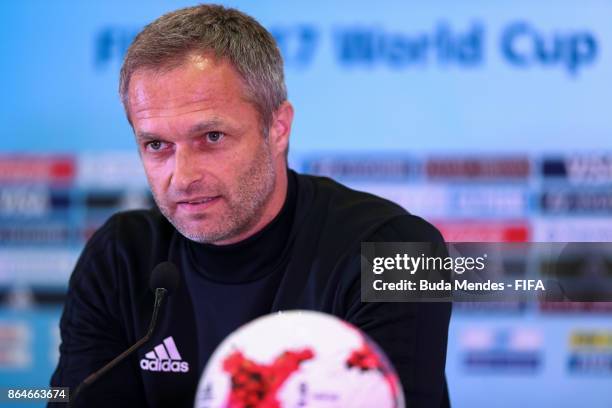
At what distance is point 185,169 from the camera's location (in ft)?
4.23

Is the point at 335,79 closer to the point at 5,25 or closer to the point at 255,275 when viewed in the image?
the point at 5,25

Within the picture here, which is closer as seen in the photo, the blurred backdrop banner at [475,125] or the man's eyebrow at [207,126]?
the man's eyebrow at [207,126]

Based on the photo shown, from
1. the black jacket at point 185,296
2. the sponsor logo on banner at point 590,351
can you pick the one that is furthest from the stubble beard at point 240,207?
the sponsor logo on banner at point 590,351

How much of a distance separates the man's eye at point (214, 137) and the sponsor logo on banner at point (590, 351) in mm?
1884

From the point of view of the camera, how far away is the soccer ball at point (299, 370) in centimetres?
77

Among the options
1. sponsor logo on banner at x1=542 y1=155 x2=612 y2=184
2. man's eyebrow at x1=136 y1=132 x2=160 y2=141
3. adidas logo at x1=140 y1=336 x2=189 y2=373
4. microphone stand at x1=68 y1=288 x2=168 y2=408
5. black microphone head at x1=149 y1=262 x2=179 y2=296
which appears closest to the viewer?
microphone stand at x1=68 y1=288 x2=168 y2=408

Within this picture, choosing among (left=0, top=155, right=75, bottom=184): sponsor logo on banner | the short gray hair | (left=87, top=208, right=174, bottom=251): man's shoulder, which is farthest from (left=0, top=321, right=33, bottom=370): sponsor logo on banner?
the short gray hair

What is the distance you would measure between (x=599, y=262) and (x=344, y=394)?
76.2 inches

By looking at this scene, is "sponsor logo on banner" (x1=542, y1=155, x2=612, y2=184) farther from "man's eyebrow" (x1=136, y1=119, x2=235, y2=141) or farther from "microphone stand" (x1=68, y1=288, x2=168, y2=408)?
"microphone stand" (x1=68, y1=288, x2=168, y2=408)

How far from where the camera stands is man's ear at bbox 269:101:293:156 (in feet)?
4.86

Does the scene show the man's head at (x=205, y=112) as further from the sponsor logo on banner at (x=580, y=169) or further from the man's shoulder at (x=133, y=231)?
the sponsor logo on banner at (x=580, y=169)

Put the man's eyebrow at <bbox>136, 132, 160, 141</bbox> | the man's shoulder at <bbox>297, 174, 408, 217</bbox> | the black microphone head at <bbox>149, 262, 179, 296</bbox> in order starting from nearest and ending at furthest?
the black microphone head at <bbox>149, 262, 179, 296</bbox>
the man's eyebrow at <bbox>136, 132, 160, 141</bbox>
the man's shoulder at <bbox>297, 174, 408, 217</bbox>

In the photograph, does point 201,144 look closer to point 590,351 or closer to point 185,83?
point 185,83

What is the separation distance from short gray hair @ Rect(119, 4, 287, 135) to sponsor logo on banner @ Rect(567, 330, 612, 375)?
176 centimetres
